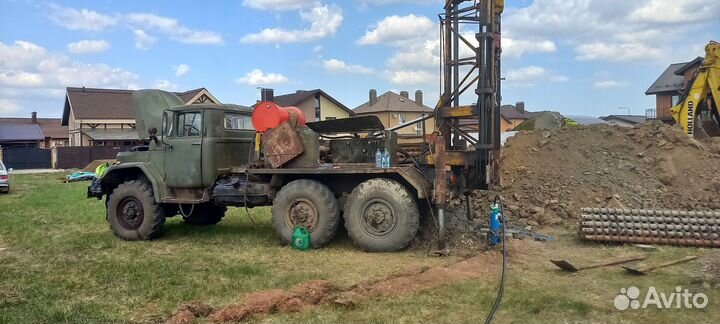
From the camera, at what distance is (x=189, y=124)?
9.70m

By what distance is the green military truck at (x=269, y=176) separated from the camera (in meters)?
8.48

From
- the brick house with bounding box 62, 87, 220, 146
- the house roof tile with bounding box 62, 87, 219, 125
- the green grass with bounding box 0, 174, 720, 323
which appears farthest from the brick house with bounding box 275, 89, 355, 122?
the green grass with bounding box 0, 174, 720, 323

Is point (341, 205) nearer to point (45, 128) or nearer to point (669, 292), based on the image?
point (669, 292)

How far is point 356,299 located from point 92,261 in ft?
15.4

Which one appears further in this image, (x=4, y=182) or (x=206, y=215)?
(x=4, y=182)

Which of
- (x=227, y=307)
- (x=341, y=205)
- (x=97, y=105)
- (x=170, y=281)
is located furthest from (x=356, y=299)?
(x=97, y=105)

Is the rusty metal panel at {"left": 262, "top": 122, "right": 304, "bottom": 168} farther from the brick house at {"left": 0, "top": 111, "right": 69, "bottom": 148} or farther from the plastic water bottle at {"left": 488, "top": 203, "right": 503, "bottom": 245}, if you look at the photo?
the brick house at {"left": 0, "top": 111, "right": 69, "bottom": 148}

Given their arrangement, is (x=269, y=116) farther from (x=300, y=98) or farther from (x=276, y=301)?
(x=300, y=98)

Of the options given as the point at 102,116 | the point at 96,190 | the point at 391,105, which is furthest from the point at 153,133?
the point at 391,105

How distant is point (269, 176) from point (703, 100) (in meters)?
14.3

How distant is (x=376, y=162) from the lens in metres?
8.65

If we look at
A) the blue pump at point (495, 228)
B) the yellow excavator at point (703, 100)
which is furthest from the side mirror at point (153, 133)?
the yellow excavator at point (703, 100)

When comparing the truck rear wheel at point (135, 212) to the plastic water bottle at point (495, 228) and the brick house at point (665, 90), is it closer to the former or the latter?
the plastic water bottle at point (495, 228)

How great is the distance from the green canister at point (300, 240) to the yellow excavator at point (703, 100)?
44.5 feet
